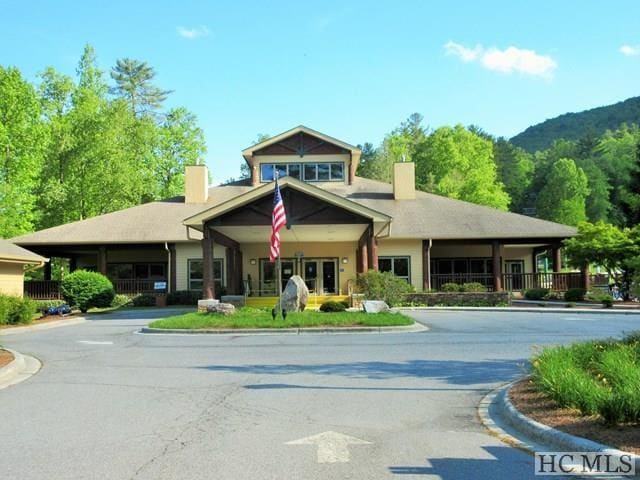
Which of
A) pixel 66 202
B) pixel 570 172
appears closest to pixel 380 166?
pixel 570 172

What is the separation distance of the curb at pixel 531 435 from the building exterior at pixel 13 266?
24.8 metres

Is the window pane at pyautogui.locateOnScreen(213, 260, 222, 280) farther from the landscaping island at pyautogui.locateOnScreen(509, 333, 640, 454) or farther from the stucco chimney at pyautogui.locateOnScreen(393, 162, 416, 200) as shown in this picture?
the landscaping island at pyautogui.locateOnScreen(509, 333, 640, 454)

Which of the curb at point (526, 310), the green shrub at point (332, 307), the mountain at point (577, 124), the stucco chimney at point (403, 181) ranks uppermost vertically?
the mountain at point (577, 124)

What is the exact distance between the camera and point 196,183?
3697 cm

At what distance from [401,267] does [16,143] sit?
22.9m

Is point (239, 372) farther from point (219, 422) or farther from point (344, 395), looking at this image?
point (219, 422)

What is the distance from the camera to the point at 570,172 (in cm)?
7806

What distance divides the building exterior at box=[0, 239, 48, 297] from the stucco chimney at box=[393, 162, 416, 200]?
1958 centimetres

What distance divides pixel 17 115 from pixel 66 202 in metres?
9.07

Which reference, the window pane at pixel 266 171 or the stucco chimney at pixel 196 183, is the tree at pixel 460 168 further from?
the stucco chimney at pixel 196 183

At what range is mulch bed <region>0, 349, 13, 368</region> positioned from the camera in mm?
12049

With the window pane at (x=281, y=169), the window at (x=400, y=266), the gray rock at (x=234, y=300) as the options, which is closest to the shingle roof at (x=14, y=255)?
the gray rock at (x=234, y=300)

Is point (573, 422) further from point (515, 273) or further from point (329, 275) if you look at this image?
point (515, 273)

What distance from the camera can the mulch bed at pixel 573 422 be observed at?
5.71 metres
